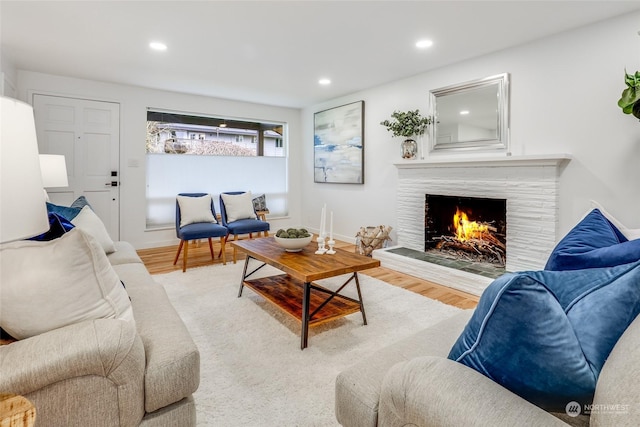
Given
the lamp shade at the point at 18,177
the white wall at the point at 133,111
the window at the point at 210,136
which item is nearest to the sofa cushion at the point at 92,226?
the lamp shade at the point at 18,177

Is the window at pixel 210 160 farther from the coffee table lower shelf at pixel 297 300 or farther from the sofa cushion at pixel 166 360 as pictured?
the sofa cushion at pixel 166 360

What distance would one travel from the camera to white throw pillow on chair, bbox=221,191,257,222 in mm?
4535

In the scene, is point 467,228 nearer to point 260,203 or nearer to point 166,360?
point 260,203

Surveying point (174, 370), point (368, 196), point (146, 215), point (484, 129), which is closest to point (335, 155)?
point (368, 196)

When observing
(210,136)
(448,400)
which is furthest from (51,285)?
(210,136)

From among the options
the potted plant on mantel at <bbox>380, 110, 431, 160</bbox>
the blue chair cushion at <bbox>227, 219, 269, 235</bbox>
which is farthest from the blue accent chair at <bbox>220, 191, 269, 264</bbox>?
the potted plant on mantel at <bbox>380, 110, 431, 160</bbox>

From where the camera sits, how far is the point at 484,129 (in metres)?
3.57

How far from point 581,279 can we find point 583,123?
2742mm

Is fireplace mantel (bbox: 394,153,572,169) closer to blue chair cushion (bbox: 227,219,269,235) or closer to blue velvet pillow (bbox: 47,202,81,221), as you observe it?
blue chair cushion (bbox: 227,219,269,235)

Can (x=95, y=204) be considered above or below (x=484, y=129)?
below

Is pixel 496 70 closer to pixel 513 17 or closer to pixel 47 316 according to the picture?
pixel 513 17

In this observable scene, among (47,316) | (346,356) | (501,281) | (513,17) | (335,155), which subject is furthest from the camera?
(335,155)

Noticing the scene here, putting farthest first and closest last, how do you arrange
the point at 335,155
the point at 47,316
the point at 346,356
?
1. the point at 335,155
2. the point at 346,356
3. the point at 47,316

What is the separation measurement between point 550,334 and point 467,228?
337 cm
